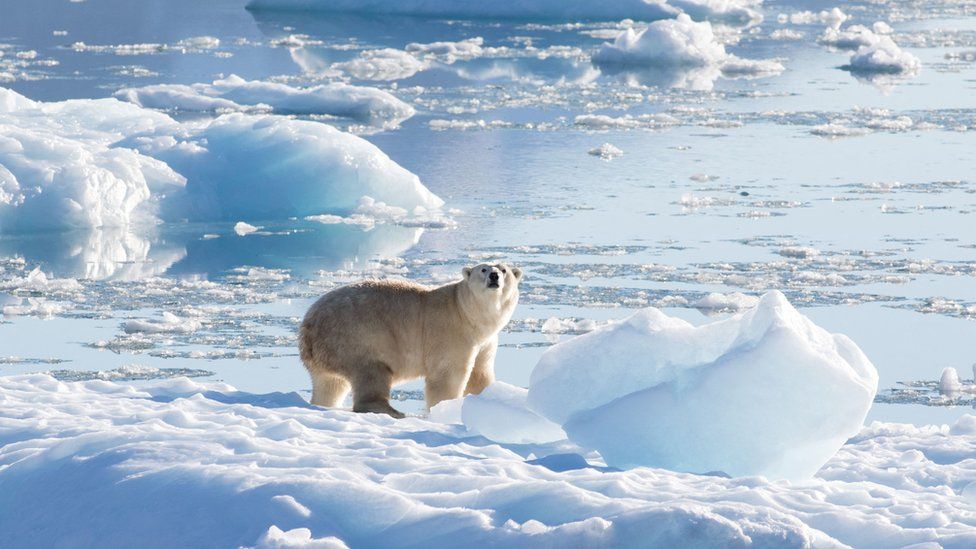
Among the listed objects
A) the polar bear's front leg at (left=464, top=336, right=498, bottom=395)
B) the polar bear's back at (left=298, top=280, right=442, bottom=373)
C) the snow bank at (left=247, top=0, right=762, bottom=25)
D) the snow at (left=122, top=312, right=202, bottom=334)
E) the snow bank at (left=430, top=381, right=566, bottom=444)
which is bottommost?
the snow at (left=122, top=312, right=202, bottom=334)

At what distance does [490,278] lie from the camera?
4820 mm

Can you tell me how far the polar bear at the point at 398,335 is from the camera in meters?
4.91

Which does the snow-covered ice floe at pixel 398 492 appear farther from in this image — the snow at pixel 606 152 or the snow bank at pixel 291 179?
the snow at pixel 606 152

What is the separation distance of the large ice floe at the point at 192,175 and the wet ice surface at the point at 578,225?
0.17 meters

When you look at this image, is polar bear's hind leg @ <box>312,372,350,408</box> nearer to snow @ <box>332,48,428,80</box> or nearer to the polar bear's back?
the polar bear's back

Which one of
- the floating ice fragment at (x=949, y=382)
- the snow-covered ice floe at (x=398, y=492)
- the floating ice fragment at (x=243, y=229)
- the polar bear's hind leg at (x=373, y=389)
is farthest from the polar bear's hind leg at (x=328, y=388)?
the floating ice fragment at (x=243, y=229)

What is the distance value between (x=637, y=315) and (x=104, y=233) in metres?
5.11

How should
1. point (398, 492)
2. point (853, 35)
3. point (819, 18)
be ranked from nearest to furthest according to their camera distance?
point (398, 492) → point (853, 35) → point (819, 18)

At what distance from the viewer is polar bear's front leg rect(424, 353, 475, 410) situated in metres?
4.96

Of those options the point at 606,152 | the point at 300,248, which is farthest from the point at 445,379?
the point at 606,152

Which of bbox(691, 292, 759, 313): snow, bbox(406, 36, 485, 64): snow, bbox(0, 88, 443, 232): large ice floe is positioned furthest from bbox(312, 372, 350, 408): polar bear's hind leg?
bbox(406, 36, 485, 64): snow

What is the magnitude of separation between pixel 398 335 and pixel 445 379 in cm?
20

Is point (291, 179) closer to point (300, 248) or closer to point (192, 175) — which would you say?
point (192, 175)

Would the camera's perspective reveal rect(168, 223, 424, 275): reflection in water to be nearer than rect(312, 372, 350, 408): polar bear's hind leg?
No
